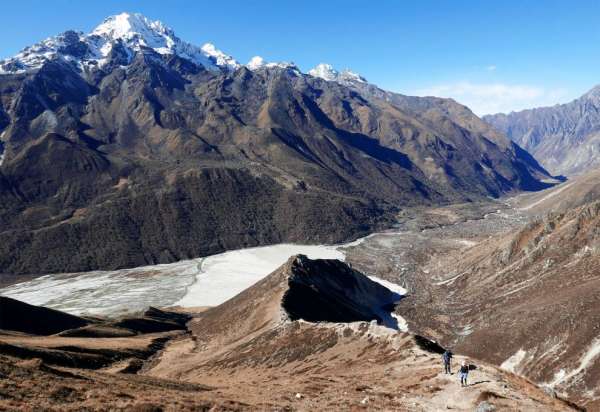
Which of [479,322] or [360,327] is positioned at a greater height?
[360,327]

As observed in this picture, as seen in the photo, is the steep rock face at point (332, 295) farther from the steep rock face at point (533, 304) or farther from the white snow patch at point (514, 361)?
the white snow patch at point (514, 361)

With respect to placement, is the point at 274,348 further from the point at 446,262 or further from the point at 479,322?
the point at 446,262

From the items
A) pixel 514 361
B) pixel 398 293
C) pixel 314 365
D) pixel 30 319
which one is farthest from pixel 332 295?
pixel 30 319

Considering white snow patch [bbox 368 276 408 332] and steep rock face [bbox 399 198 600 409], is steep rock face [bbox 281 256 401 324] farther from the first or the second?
steep rock face [bbox 399 198 600 409]

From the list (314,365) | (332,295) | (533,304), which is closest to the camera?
(314,365)

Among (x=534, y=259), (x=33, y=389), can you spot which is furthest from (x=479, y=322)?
(x=33, y=389)

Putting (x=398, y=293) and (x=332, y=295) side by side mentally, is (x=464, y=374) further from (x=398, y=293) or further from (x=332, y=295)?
(x=398, y=293)

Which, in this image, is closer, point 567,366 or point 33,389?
point 33,389

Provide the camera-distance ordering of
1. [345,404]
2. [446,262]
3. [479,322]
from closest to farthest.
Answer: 1. [345,404]
2. [479,322]
3. [446,262]

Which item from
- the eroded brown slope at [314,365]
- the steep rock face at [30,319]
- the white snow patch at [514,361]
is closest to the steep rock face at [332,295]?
the eroded brown slope at [314,365]
